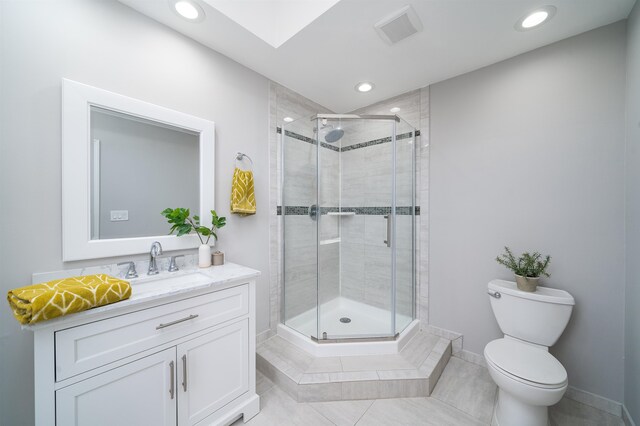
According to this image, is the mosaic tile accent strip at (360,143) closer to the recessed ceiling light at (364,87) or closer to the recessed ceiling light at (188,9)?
the recessed ceiling light at (364,87)

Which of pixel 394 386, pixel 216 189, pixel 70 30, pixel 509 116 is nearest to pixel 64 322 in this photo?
pixel 216 189

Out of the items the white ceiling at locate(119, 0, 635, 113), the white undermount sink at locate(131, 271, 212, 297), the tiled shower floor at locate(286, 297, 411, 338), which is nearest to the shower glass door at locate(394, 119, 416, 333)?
the tiled shower floor at locate(286, 297, 411, 338)

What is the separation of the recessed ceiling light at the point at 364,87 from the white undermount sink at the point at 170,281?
2.08 meters

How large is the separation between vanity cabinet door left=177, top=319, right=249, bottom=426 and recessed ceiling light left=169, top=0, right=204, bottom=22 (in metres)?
1.89

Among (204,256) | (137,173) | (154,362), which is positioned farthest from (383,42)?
(154,362)

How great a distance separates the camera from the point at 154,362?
3.54ft

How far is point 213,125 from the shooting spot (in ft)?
5.51

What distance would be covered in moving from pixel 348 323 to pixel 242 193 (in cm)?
160

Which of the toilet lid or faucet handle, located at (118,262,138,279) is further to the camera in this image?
faucet handle, located at (118,262,138,279)

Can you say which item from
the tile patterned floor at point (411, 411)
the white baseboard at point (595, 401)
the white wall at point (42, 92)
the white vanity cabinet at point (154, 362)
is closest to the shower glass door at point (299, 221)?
the tile patterned floor at point (411, 411)

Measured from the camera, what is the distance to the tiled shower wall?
7.10 feet

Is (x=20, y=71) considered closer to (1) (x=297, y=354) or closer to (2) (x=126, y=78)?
(2) (x=126, y=78)

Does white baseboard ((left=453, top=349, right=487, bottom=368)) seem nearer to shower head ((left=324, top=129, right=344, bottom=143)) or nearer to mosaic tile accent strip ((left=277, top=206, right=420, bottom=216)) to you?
mosaic tile accent strip ((left=277, top=206, right=420, bottom=216))

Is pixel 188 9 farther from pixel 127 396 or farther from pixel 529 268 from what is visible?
pixel 529 268
